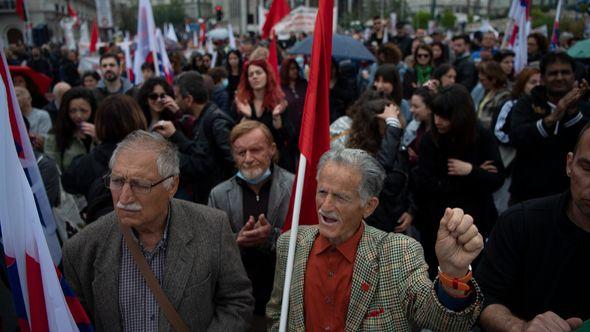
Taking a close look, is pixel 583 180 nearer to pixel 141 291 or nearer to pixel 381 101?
pixel 141 291

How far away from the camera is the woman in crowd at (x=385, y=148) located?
342 cm

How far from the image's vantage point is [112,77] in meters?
6.53

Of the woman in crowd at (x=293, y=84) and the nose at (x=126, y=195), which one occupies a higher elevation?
the nose at (x=126, y=195)

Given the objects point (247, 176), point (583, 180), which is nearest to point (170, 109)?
point (247, 176)

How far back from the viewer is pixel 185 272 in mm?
2164

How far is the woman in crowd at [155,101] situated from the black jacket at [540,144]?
9.37 feet

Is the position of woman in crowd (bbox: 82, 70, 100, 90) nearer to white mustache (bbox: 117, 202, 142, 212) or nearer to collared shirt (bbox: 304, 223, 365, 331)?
white mustache (bbox: 117, 202, 142, 212)

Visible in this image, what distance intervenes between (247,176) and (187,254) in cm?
86

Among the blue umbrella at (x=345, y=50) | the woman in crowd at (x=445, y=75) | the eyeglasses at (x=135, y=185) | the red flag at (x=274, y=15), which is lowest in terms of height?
the woman in crowd at (x=445, y=75)

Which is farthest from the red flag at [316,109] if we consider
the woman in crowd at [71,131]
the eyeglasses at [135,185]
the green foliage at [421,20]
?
the green foliage at [421,20]

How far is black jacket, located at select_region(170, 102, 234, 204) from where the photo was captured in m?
3.82

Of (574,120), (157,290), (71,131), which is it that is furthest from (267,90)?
(157,290)

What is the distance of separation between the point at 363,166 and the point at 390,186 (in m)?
1.31

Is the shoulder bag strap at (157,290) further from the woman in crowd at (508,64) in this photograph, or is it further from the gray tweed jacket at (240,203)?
the woman in crowd at (508,64)
